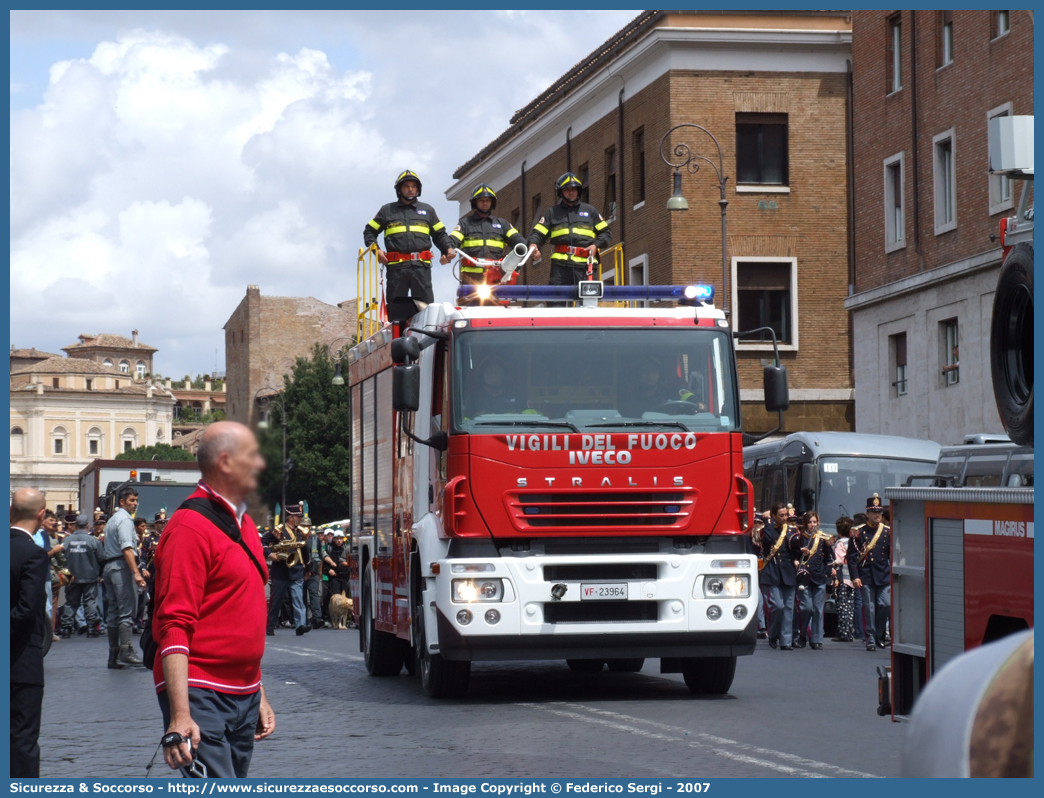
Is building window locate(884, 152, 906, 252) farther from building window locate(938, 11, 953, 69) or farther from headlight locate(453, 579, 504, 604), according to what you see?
headlight locate(453, 579, 504, 604)

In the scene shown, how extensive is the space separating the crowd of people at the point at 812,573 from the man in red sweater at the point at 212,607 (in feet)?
50.2

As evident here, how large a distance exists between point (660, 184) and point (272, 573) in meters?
18.1

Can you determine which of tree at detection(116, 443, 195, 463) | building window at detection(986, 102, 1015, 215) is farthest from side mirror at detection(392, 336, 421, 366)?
tree at detection(116, 443, 195, 463)

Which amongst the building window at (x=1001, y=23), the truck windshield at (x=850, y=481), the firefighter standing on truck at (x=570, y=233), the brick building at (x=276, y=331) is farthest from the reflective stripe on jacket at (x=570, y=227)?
the brick building at (x=276, y=331)

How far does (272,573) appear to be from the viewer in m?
25.3

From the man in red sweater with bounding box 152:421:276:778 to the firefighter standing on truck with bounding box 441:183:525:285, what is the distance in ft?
35.0

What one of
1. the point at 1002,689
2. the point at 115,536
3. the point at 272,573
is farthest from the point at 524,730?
the point at 272,573

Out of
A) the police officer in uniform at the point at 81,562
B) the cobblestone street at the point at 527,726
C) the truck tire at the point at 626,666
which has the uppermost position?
the police officer in uniform at the point at 81,562

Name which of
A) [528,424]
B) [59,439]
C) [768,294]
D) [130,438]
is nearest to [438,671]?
[528,424]

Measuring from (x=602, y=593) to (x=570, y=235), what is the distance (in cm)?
481

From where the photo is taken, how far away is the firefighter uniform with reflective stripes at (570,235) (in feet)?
52.5

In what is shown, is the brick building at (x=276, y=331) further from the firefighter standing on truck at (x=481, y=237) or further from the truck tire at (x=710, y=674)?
the truck tire at (x=710, y=674)

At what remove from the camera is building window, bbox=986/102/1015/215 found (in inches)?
1174

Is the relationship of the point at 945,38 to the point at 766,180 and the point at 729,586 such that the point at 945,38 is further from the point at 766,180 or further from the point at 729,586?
the point at 729,586
